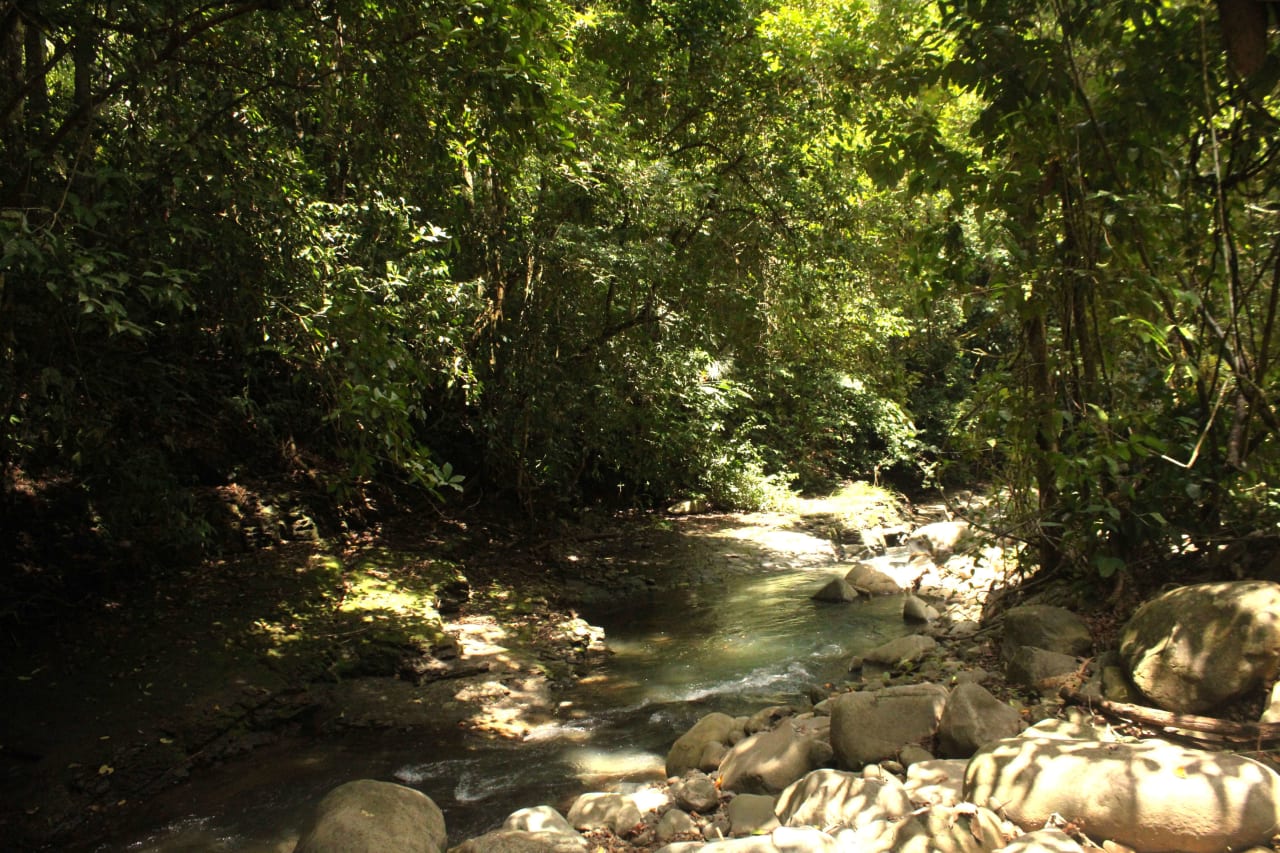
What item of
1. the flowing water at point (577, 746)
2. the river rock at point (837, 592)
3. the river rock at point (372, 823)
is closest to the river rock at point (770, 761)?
the flowing water at point (577, 746)

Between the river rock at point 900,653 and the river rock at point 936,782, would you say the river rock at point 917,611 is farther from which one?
the river rock at point 936,782

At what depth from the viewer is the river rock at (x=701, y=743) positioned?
4793mm

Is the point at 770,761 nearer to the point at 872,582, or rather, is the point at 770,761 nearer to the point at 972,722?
the point at 972,722

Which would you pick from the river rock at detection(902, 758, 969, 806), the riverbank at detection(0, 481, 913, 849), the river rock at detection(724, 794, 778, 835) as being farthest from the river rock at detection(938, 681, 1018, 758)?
the riverbank at detection(0, 481, 913, 849)

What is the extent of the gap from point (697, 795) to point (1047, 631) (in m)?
2.37

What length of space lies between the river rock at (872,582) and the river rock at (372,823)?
6.36 metres

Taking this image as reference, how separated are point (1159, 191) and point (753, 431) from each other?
460 inches

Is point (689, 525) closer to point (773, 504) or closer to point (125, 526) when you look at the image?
point (773, 504)

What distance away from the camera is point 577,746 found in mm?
5492

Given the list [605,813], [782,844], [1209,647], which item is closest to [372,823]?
[605,813]

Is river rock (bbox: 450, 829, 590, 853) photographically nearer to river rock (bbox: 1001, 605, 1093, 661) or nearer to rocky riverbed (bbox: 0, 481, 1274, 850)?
rocky riverbed (bbox: 0, 481, 1274, 850)

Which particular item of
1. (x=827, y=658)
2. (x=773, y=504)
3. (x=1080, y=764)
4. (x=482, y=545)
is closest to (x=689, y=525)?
(x=773, y=504)

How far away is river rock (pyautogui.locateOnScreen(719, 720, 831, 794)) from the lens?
4.21m

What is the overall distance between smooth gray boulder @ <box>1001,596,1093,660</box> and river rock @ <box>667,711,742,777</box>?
5.90 ft
